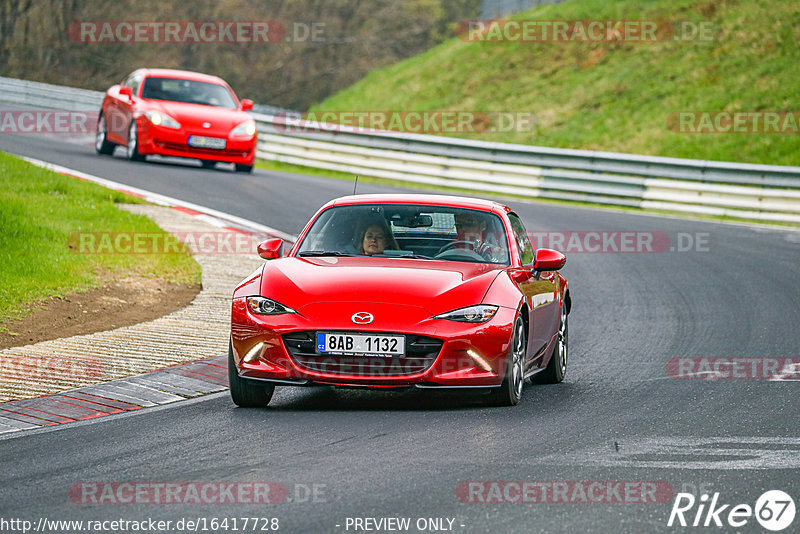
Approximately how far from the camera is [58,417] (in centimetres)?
756

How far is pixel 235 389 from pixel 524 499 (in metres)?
2.79

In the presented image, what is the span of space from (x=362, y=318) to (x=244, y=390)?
3.16 feet

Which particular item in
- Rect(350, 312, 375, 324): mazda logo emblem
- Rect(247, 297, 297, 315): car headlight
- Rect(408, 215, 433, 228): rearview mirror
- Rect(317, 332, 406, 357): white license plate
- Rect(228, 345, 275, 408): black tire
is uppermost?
Rect(408, 215, 433, 228): rearview mirror

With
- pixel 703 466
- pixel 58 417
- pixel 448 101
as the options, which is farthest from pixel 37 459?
pixel 448 101

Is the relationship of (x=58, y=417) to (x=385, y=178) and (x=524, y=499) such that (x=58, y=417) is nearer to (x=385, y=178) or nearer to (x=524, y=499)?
(x=524, y=499)

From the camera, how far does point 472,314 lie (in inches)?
310

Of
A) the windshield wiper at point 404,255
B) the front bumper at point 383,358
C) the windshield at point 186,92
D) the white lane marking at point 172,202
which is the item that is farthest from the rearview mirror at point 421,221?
the windshield at point 186,92

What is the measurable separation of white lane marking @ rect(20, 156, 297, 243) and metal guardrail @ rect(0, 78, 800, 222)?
25.6 feet

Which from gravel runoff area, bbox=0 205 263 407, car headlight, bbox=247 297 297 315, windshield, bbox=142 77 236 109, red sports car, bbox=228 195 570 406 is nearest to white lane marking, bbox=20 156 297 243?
windshield, bbox=142 77 236 109

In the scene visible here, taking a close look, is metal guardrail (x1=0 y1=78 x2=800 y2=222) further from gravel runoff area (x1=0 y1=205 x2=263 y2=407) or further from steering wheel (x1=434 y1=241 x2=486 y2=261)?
steering wheel (x1=434 y1=241 x2=486 y2=261)

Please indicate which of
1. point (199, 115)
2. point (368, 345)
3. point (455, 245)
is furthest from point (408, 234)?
point (199, 115)

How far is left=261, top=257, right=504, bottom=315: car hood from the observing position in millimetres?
7812

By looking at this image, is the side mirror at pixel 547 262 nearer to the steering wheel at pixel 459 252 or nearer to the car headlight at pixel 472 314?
the steering wheel at pixel 459 252

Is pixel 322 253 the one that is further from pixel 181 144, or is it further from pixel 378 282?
pixel 181 144
